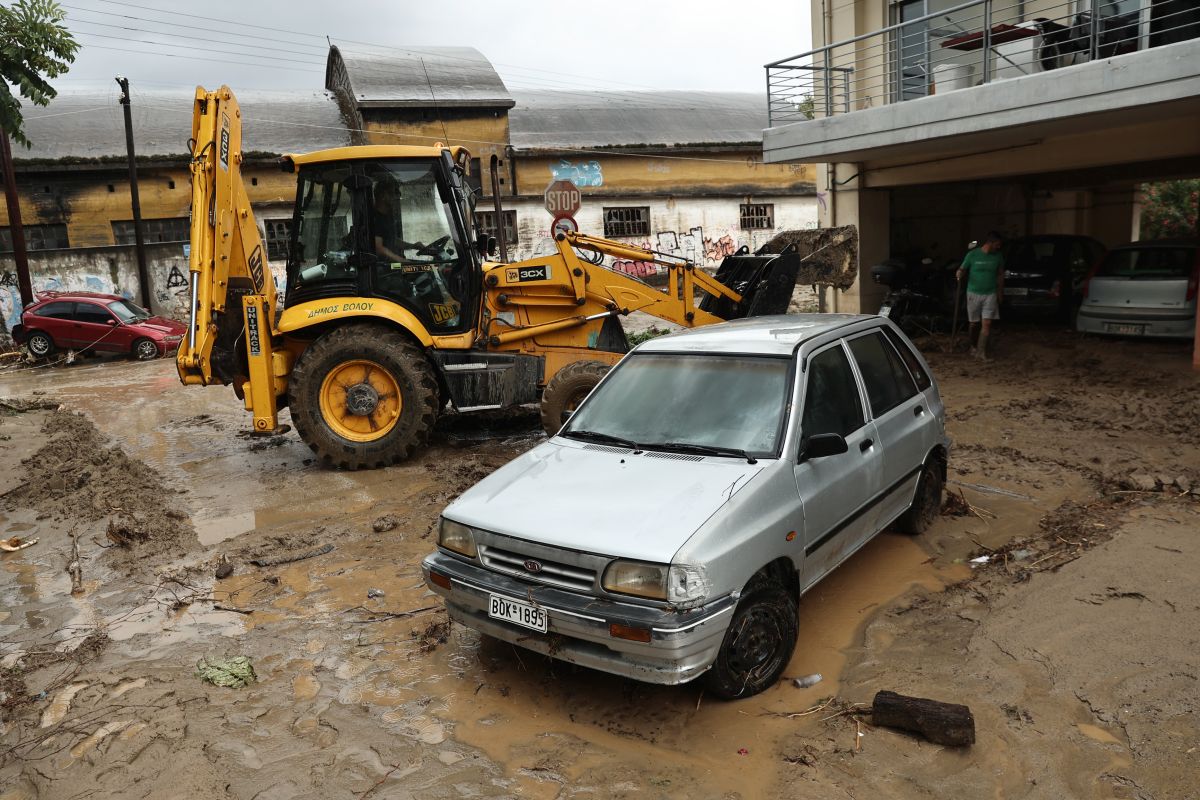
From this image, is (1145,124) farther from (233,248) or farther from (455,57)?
(455,57)

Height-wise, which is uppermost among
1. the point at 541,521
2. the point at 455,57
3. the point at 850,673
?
the point at 455,57

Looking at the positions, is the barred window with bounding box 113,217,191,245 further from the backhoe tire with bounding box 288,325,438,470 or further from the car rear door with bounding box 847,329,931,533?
the car rear door with bounding box 847,329,931,533

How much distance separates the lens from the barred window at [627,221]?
90.0 ft

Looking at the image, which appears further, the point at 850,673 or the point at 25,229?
the point at 25,229

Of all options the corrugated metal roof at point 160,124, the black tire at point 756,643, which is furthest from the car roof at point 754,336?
the corrugated metal roof at point 160,124

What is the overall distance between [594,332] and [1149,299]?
7590 millimetres

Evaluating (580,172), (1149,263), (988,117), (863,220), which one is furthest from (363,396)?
(580,172)

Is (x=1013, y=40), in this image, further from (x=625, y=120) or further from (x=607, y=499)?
(x=625, y=120)

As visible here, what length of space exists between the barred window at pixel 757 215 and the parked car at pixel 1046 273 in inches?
Result: 627

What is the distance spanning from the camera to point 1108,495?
21.5ft

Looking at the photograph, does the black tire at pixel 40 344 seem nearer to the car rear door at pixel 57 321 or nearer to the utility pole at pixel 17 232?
the car rear door at pixel 57 321

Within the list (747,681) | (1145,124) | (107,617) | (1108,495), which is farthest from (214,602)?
(1145,124)

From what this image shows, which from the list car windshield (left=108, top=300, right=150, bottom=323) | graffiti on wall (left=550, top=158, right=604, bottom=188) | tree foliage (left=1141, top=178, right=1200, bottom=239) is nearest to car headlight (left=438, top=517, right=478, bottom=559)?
car windshield (left=108, top=300, right=150, bottom=323)

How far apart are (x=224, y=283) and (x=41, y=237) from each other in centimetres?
2011
